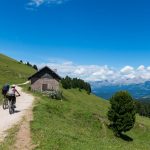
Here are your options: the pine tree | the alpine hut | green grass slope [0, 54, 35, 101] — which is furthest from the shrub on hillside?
the pine tree

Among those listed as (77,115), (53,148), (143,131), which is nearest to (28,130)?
(53,148)

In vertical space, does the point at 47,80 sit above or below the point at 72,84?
below

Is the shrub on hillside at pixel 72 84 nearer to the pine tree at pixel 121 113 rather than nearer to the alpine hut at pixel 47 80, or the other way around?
the alpine hut at pixel 47 80

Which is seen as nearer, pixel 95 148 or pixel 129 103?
pixel 95 148

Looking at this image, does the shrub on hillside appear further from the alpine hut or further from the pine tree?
the pine tree

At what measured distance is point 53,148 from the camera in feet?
71.5

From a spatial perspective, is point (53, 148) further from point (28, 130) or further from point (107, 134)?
point (107, 134)

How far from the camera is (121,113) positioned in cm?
6078

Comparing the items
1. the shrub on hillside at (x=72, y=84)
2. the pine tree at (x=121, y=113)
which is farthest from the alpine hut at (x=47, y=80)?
the shrub on hillside at (x=72, y=84)

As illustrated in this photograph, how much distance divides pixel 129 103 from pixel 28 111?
2618cm

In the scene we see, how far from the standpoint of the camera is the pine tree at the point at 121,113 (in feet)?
194

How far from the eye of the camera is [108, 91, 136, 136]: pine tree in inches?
2328

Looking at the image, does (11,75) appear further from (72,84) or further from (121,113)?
(121,113)

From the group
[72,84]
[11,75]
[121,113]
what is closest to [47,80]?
[121,113]
